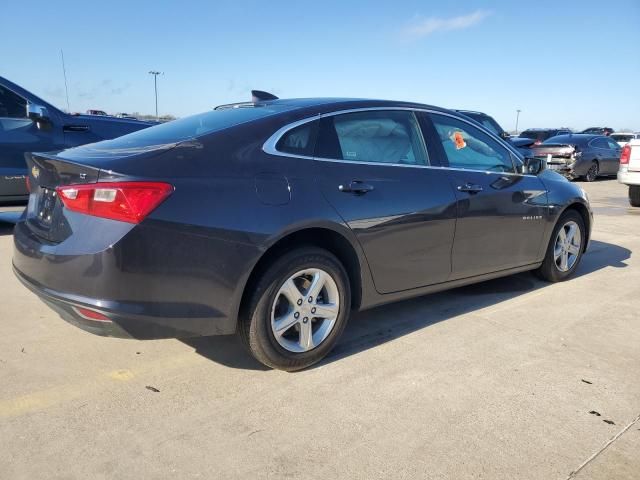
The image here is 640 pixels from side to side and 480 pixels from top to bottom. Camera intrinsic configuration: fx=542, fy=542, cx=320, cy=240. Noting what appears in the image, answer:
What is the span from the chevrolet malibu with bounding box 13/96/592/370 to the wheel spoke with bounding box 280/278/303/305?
0.05ft

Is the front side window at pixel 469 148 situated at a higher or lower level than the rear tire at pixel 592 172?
higher

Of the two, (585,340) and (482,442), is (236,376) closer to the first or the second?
(482,442)

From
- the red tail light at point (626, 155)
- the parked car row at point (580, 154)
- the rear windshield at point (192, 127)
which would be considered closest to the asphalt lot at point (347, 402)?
the rear windshield at point (192, 127)

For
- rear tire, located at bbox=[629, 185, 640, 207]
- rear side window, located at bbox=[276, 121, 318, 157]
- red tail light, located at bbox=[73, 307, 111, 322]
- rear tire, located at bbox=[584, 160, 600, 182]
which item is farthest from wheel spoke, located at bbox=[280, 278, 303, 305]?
rear tire, located at bbox=[584, 160, 600, 182]

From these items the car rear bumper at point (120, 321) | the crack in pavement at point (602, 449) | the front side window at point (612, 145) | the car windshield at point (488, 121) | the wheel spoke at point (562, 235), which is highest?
the car windshield at point (488, 121)

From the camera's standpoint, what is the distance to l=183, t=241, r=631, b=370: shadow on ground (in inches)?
132

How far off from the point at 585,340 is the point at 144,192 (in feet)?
9.96

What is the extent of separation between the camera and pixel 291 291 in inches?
118

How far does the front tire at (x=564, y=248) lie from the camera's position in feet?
16.1

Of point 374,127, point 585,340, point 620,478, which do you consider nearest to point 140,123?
point 374,127

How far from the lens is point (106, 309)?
251 cm

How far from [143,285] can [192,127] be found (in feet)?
3.67

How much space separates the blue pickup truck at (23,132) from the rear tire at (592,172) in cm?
1416

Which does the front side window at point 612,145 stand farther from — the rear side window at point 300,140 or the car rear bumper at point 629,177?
the rear side window at point 300,140
